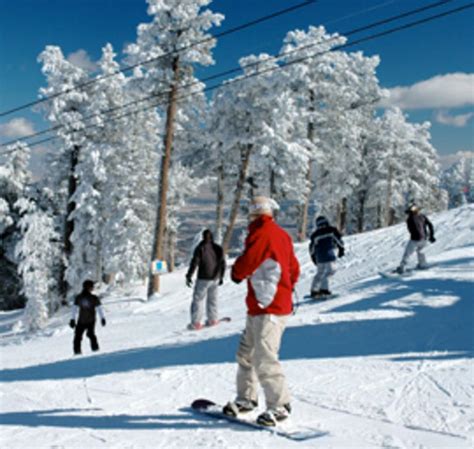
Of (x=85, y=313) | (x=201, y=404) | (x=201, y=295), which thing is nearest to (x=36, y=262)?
(x=85, y=313)

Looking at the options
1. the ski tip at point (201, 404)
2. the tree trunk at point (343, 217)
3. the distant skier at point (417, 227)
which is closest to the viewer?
the ski tip at point (201, 404)

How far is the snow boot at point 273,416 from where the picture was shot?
478cm

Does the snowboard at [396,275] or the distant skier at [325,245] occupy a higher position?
the distant skier at [325,245]

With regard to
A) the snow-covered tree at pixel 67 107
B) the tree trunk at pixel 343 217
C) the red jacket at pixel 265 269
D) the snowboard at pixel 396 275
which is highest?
the snow-covered tree at pixel 67 107

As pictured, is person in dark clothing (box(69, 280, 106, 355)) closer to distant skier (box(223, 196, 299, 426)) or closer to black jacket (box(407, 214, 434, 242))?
distant skier (box(223, 196, 299, 426))

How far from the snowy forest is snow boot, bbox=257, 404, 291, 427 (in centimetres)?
1805

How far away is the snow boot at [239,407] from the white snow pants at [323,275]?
7.40 m

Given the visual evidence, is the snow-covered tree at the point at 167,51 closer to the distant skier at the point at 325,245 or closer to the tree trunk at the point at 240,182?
the tree trunk at the point at 240,182

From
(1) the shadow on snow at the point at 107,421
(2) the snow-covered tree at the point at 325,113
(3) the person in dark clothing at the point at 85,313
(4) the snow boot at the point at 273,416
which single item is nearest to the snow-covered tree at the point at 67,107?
(2) the snow-covered tree at the point at 325,113

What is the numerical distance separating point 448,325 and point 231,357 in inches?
152

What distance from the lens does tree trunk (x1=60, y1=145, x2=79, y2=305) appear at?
1174 inches

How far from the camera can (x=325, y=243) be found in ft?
39.5

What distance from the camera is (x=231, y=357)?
315 inches

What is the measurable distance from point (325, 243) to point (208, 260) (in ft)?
9.03
